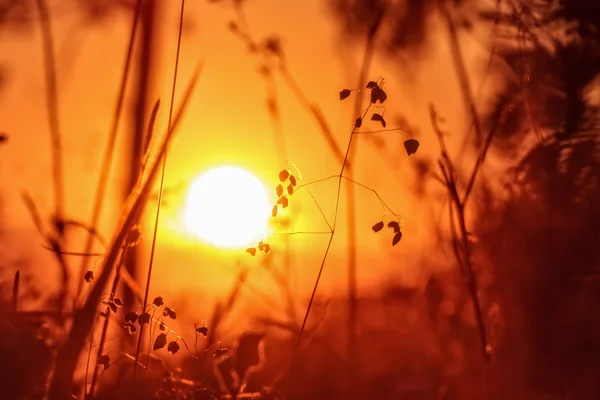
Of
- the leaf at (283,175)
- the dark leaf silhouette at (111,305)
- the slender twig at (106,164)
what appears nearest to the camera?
the dark leaf silhouette at (111,305)

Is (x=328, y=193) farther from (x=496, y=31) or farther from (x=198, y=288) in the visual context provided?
(x=198, y=288)

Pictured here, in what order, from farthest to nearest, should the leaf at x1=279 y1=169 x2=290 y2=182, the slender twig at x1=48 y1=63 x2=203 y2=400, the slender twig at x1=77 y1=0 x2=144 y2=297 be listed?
the slender twig at x1=77 y1=0 x2=144 y2=297, the leaf at x1=279 y1=169 x2=290 y2=182, the slender twig at x1=48 y1=63 x2=203 y2=400

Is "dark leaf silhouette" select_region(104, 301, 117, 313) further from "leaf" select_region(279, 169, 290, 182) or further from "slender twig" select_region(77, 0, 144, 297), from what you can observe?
→ "leaf" select_region(279, 169, 290, 182)

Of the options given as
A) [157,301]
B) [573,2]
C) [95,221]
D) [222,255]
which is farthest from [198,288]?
[573,2]

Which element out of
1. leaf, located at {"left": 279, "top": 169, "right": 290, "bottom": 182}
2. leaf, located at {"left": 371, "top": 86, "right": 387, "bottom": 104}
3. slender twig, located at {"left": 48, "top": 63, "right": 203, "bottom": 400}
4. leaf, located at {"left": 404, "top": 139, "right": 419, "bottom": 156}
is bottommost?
slender twig, located at {"left": 48, "top": 63, "right": 203, "bottom": 400}

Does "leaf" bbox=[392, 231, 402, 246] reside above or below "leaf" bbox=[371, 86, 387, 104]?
below

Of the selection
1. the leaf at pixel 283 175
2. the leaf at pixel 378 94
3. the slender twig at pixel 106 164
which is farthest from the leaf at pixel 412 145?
the slender twig at pixel 106 164

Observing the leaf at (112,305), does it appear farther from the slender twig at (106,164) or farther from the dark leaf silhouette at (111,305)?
the slender twig at (106,164)

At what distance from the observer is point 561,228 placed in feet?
7.83

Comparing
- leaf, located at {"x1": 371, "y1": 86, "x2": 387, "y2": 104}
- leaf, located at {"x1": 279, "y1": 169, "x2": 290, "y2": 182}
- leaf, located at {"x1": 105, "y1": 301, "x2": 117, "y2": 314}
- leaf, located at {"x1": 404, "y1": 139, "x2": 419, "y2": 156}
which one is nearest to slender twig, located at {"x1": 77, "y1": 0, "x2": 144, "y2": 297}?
leaf, located at {"x1": 105, "y1": 301, "x2": 117, "y2": 314}

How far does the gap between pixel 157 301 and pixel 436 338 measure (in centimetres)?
154

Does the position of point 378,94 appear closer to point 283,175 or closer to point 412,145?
point 412,145

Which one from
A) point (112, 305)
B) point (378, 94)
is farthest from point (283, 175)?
point (112, 305)

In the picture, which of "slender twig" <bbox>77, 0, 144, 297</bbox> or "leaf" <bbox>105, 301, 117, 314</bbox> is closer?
"leaf" <bbox>105, 301, 117, 314</bbox>
